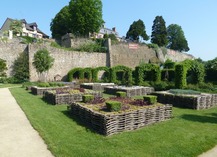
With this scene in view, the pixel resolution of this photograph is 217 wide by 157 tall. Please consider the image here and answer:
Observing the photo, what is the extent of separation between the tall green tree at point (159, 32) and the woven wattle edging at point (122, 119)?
160 ft

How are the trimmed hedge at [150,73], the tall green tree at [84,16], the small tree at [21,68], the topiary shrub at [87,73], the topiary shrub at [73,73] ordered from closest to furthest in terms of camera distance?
1. the trimmed hedge at [150,73]
2. the small tree at [21,68]
3. the topiary shrub at [87,73]
4. the topiary shrub at [73,73]
5. the tall green tree at [84,16]

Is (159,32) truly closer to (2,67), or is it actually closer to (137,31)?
(137,31)

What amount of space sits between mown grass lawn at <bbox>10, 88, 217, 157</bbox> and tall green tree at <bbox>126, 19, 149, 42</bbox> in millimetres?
53602

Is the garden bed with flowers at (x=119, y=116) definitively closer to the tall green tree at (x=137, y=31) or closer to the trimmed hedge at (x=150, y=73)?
the trimmed hedge at (x=150, y=73)

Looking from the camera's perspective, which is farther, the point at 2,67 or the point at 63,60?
the point at 63,60

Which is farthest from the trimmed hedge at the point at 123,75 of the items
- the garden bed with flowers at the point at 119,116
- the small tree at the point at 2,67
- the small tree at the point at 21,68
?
the small tree at the point at 2,67

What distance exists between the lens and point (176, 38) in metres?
66.4

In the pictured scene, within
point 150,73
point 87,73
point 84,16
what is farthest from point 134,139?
point 84,16

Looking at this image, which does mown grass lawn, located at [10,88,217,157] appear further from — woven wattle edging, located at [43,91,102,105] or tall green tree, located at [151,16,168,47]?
tall green tree, located at [151,16,168,47]

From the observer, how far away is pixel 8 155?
473 cm

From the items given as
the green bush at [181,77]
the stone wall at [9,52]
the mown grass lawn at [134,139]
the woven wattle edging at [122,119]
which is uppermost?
the stone wall at [9,52]

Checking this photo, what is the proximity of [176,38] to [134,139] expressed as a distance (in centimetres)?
6575

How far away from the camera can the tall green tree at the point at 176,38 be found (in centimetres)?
6631

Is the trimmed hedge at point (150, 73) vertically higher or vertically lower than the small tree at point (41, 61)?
lower
